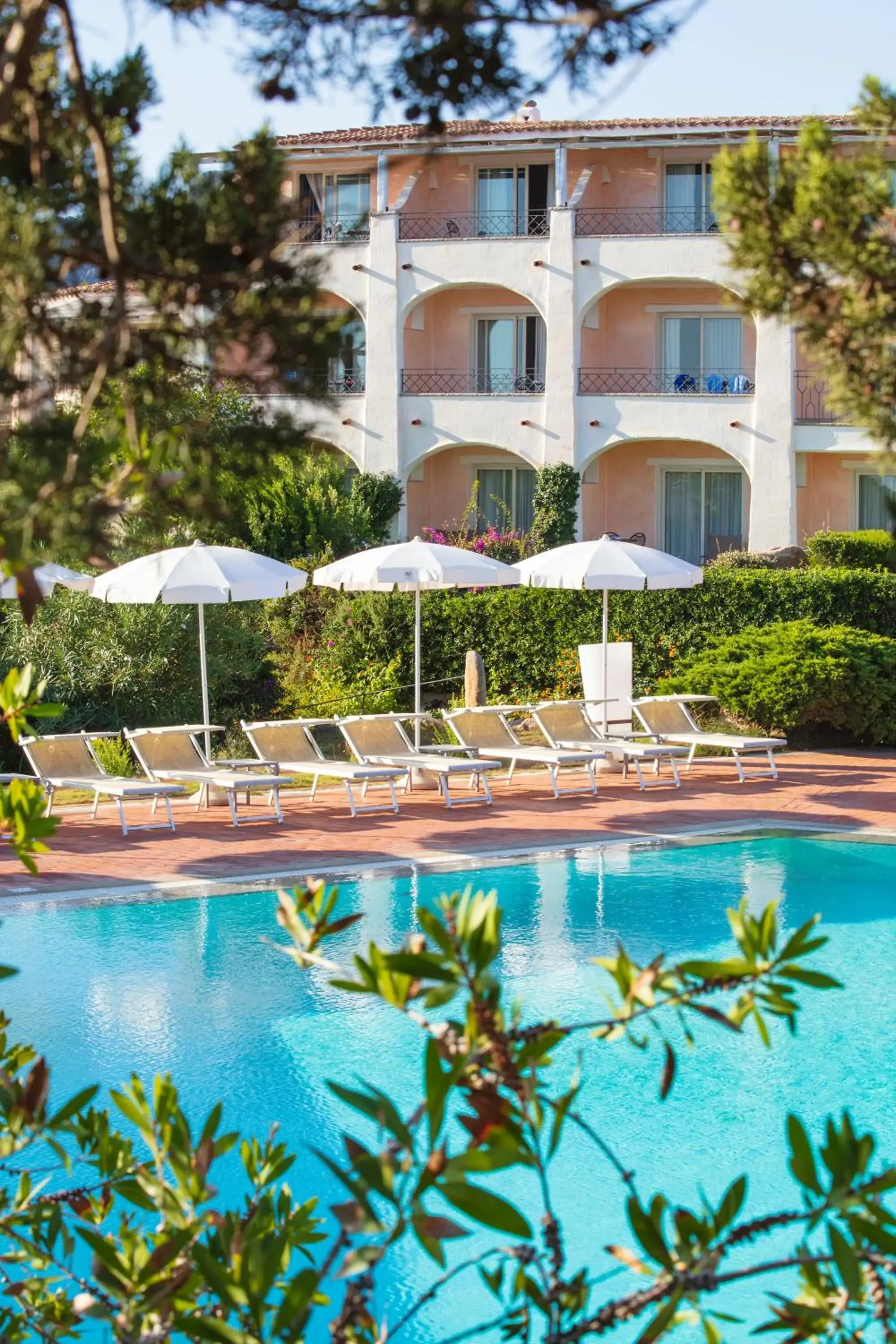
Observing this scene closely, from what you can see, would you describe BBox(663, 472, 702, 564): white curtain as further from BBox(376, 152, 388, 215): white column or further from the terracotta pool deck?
the terracotta pool deck

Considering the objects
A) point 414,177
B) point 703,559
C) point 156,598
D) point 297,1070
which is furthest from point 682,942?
point 414,177

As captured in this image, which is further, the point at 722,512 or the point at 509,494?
the point at 509,494

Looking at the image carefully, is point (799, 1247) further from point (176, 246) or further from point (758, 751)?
point (758, 751)

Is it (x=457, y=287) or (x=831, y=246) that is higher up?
(x=457, y=287)

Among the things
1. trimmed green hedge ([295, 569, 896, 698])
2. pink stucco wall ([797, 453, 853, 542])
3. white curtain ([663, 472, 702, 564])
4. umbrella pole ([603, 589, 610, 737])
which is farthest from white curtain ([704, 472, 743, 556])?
umbrella pole ([603, 589, 610, 737])

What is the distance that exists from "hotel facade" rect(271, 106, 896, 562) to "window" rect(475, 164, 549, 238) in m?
0.04

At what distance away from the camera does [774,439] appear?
31234mm

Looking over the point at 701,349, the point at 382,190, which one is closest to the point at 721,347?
the point at 701,349

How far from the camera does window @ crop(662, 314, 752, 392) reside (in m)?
33.2

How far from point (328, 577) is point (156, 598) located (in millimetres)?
2699

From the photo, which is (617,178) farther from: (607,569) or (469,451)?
(607,569)

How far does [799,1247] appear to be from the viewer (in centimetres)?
248

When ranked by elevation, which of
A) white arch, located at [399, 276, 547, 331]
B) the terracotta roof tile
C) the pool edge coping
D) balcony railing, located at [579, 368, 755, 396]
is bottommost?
the pool edge coping

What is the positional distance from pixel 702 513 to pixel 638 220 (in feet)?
21.5
